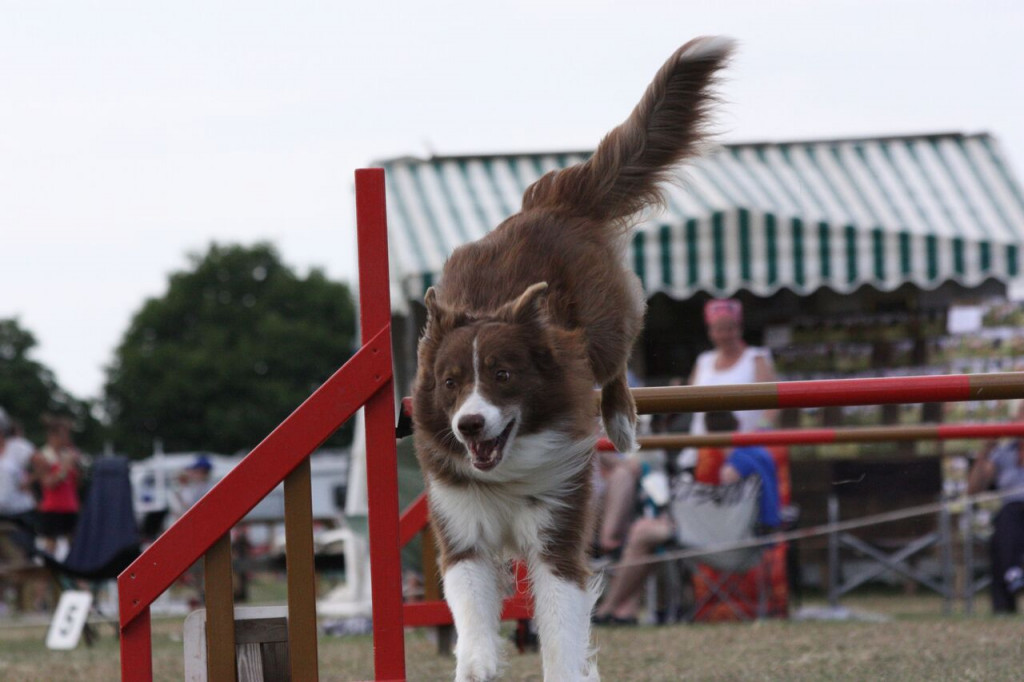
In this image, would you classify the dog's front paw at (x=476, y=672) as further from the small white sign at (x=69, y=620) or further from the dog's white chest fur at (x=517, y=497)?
the small white sign at (x=69, y=620)

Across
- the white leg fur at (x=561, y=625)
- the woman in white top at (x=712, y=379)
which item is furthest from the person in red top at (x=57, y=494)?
the white leg fur at (x=561, y=625)

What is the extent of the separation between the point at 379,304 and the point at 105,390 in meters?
43.9

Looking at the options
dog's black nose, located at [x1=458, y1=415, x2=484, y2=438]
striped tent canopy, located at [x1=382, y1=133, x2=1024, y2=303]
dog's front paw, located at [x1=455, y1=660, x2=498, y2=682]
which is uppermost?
striped tent canopy, located at [x1=382, y1=133, x2=1024, y2=303]

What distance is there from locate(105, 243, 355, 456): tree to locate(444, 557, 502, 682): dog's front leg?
38.6 metres

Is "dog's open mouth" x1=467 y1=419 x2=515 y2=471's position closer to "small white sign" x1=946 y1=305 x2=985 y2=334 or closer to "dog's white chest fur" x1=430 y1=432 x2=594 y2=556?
"dog's white chest fur" x1=430 y1=432 x2=594 y2=556

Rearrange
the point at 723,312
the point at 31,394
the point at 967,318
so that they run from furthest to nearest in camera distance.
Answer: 1. the point at 31,394
2. the point at 967,318
3. the point at 723,312

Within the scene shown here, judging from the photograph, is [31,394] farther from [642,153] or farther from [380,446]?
[380,446]

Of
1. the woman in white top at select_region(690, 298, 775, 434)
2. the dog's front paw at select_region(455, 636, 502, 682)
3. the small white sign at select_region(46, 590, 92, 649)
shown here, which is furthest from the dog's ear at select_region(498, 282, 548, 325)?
the small white sign at select_region(46, 590, 92, 649)

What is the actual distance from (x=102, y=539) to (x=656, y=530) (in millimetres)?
3807

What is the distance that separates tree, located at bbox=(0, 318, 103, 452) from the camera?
132ft

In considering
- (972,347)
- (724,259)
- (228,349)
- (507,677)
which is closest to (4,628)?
(724,259)

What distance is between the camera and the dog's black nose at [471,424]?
132 inches

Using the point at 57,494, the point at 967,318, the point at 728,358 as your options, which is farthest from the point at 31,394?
the point at 728,358

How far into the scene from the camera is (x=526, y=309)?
142 inches
